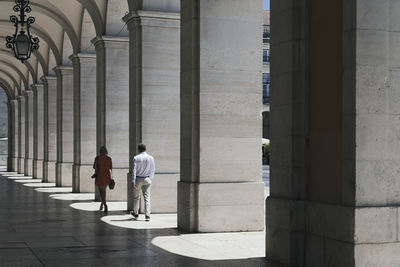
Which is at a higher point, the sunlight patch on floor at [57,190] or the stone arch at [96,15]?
the stone arch at [96,15]

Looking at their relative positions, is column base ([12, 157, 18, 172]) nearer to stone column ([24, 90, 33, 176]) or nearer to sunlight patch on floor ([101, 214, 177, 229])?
stone column ([24, 90, 33, 176])

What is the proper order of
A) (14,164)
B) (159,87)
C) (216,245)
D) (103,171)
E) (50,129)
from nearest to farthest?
(216,245) → (159,87) → (103,171) → (50,129) → (14,164)

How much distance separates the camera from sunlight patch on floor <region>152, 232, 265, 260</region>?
10.4 meters

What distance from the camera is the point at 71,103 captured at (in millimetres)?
28828

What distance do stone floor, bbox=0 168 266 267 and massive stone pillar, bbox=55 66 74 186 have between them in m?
11.2

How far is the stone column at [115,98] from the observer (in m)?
21.1

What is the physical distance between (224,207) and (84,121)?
517 inches

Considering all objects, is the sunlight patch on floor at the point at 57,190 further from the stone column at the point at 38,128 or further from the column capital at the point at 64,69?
the stone column at the point at 38,128

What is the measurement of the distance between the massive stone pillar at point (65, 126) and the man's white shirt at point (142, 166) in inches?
570

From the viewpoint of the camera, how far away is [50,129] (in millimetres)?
33031

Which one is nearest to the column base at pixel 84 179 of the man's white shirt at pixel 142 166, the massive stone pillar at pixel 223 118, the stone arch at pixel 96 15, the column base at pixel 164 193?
the stone arch at pixel 96 15

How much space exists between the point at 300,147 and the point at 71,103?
20498mm

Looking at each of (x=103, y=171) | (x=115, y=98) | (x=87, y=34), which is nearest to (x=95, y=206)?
(x=103, y=171)

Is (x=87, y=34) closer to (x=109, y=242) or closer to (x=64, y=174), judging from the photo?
A: (x=64, y=174)
